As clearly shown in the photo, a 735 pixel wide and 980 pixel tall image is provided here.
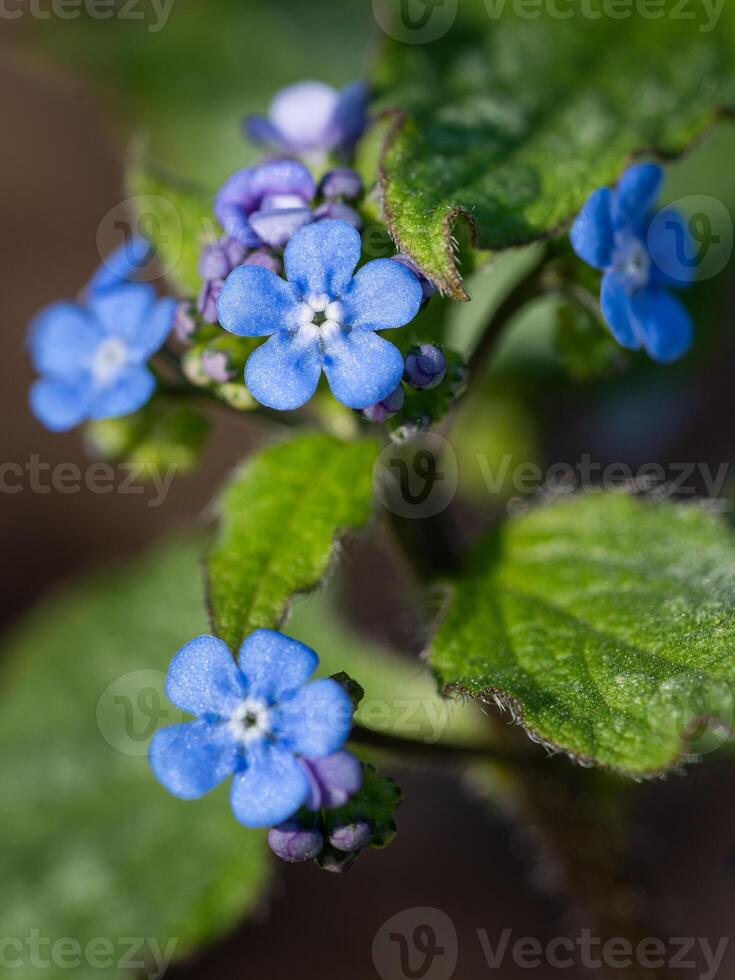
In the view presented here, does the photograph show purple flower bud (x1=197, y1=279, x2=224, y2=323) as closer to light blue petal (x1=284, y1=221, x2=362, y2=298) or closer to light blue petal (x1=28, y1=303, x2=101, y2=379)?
light blue petal (x1=284, y1=221, x2=362, y2=298)

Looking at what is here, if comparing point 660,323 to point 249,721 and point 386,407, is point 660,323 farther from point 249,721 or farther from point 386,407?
point 249,721

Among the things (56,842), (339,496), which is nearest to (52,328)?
(339,496)

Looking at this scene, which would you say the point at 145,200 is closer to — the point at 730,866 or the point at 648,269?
the point at 648,269

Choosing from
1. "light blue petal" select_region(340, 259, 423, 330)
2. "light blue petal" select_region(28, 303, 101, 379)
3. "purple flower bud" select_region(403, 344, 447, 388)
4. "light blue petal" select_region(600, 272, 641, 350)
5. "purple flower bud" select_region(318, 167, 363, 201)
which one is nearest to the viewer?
"light blue petal" select_region(340, 259, 423, 330)

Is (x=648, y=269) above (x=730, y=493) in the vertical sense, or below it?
above

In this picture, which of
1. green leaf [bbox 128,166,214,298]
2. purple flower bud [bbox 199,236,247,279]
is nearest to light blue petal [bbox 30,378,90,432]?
green leaf [bbox 128,166,214,298]

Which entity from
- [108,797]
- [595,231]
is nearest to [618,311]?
[595,231]
